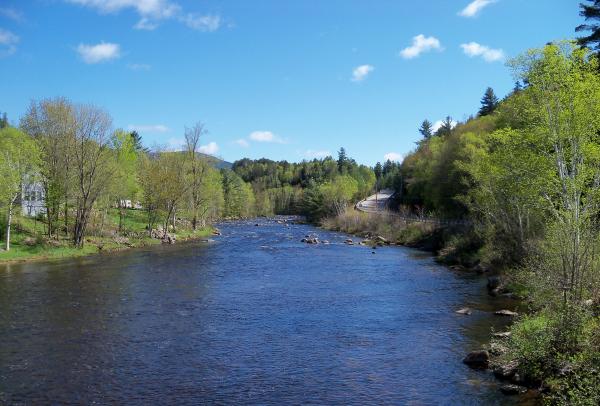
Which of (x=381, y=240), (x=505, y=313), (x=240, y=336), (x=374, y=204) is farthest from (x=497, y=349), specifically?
(x=374, y=204)

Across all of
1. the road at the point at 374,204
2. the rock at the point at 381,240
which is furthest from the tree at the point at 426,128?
the rock at the point at 381,240

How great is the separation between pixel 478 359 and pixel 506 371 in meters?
1.37

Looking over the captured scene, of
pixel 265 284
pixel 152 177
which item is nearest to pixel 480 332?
pixel 265 284

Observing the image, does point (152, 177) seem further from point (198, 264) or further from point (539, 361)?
point (539, 361)

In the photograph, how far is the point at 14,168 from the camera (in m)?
47.0

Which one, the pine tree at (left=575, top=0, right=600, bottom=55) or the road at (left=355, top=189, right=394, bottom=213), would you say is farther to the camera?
the road at (left=355, top=189, right=394, bottom=213)

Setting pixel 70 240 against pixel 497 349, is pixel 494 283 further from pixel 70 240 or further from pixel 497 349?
pixel 70 240

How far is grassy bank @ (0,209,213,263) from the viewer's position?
47.8 metres

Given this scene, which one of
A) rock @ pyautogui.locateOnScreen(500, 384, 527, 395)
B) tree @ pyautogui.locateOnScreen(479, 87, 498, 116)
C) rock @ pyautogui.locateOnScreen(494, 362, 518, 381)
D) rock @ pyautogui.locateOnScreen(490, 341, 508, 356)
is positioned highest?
tree @ pyautogui.locateOnScreen(479, 87, 498, 116)

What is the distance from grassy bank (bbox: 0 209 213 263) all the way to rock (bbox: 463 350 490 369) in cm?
4177

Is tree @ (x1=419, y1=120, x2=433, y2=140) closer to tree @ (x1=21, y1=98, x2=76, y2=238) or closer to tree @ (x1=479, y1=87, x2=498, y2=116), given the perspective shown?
tree @ (x1=479, y1=87, x2=498, y2=116)

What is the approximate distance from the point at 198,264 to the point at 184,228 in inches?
1583

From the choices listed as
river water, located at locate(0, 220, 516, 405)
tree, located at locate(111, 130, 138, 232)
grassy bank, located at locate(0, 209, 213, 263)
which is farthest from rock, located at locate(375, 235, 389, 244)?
tree, located at locate(111, 130, 138, 232)

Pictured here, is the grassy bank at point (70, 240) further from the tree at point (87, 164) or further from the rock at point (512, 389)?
the rock at point (512, 389)
